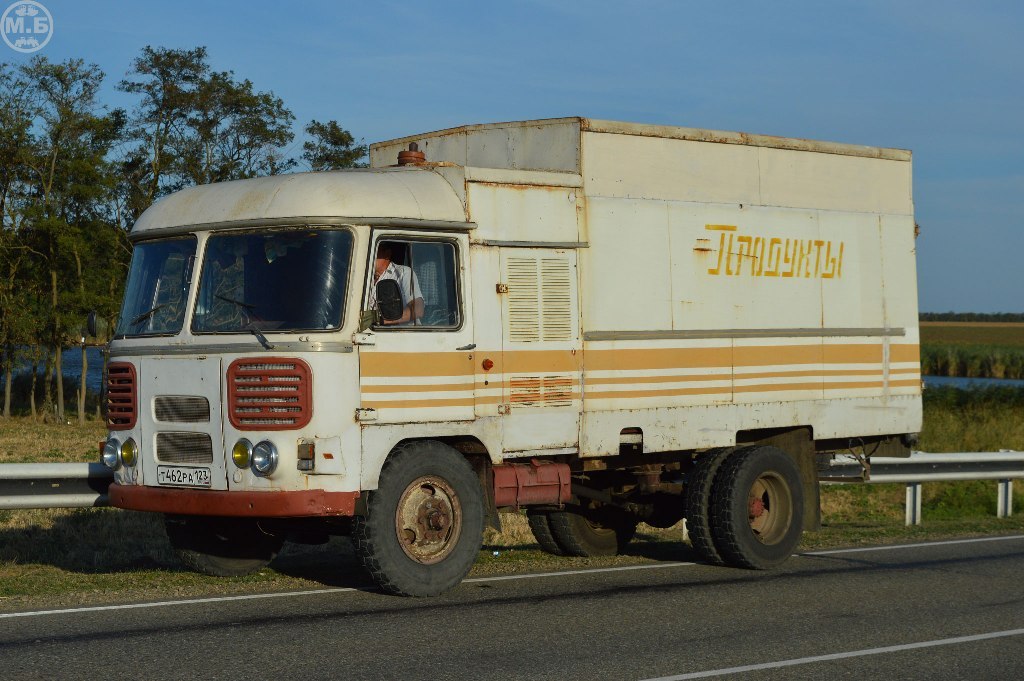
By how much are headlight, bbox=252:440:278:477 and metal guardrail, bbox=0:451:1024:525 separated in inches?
85.2

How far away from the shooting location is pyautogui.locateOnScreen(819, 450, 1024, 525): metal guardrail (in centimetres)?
1508

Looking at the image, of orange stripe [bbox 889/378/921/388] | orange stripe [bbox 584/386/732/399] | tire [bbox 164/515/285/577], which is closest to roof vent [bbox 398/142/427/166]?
orange stripe [bbox 584/386/732/399]

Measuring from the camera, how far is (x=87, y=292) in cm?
4447

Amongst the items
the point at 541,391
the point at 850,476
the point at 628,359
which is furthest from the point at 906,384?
the point at 541,391

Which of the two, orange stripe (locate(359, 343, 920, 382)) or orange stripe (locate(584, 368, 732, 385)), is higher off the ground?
orange stripe (locate(359, 343, 920, 382))

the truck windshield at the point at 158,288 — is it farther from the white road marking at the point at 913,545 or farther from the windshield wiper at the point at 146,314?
the white road marking at the point at 913,545

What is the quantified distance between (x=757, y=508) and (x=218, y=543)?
4480 millimetres

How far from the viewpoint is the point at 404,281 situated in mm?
9836

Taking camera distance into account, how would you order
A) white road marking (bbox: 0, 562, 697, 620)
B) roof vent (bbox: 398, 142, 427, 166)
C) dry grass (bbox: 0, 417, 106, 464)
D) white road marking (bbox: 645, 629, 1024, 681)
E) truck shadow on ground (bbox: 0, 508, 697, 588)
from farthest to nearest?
dry grass (bbox: 0, 417, 106, 464), truck shadow on ground (bbox: 0, 508, 697, 588), roof vent (bbox: 398, 142, 427, 166), white road marking (bbox: 0, 562, 697, 620), white road marking (bbox: 645, 629, 1024, 681)

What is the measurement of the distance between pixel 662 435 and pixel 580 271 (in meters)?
1.53

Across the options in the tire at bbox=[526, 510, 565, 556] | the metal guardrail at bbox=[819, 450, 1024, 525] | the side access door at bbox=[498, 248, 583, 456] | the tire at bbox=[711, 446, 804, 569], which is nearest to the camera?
the side access door at bbox=[498, 248, 583, 456]

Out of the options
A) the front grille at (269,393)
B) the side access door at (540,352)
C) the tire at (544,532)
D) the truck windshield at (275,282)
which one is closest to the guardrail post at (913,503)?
the tire at (544,532)

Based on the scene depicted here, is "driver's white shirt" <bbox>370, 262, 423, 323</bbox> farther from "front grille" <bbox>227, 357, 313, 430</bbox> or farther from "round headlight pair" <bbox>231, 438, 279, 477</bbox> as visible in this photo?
"round headlight pair" <bbox>231, 438, 279, 477</bbox>

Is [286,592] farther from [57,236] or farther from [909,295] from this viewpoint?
[57,236]
